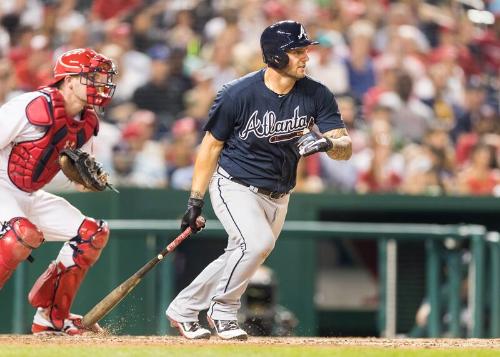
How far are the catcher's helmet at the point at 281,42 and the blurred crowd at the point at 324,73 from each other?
14.3 ft

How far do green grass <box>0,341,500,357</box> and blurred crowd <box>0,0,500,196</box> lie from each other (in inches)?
191

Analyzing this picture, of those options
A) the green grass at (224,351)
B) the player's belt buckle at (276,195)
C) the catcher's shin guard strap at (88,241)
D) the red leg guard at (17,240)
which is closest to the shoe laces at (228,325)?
the green grass at (224,351)

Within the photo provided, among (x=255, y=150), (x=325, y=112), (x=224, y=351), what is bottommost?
(x=224, y=351)

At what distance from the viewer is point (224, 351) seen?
24.9ft

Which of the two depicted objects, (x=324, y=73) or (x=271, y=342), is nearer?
(x=271, y=342)

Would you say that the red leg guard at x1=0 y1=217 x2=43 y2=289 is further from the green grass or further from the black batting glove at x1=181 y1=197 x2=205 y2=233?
the black batting glove at x1=181 y1=197 x2=205 y2=233

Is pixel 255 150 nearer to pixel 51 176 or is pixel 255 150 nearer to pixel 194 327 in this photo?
pixel 194 327

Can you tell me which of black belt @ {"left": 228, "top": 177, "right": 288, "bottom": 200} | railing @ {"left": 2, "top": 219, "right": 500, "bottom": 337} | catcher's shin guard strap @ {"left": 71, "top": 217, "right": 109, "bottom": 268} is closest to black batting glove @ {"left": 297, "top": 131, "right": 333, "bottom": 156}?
black belt @ {"left": 228, "top": 177, "right": 288, "bottom": 200}

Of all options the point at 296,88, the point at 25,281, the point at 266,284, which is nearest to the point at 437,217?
the point at 266,284

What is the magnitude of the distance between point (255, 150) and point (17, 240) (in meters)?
1.53

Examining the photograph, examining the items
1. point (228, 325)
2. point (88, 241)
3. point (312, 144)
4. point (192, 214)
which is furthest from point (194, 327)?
point (312, 144)

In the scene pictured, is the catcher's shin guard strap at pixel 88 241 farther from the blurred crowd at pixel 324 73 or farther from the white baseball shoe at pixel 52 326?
the blurred crowd at pixel 324 73

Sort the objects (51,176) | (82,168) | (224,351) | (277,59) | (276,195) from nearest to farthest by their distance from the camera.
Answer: (224,351), (277,59), (276,195), (82,168), (51,176)

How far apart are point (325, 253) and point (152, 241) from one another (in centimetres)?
197
